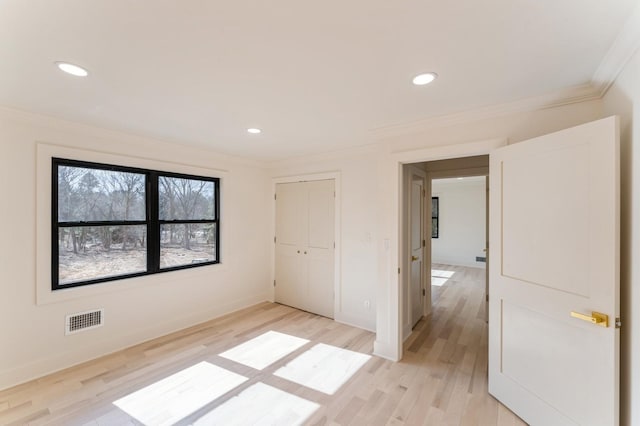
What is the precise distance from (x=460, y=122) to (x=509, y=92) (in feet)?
1.56

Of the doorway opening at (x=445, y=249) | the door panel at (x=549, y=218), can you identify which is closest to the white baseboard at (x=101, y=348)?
the doorway opening at (x=445, y=249)

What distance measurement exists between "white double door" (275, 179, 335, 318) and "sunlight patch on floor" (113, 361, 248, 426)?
6.07 feet

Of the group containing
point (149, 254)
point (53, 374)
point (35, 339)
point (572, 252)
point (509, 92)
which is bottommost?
point (53, 374)

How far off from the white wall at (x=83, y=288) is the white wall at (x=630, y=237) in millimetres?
4174

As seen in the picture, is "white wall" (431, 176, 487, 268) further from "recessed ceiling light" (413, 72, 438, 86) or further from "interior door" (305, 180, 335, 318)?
"recessed ceiling light" (413, 72, 438, 86)

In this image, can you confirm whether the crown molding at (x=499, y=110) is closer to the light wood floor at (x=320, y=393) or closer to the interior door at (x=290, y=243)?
the interior door at (x=290, y=243)

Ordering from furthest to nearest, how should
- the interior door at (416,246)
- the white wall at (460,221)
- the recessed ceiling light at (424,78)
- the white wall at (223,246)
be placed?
the white wall at (460,221) < the interior door at (416,246) < the white wall at (223,246) < the recessed ceiling light at (424,78)

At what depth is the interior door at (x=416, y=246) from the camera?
3.60 meters

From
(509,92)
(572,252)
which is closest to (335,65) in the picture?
(509,92)

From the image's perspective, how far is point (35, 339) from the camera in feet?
8.40

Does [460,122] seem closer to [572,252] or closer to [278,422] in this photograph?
[572,252]

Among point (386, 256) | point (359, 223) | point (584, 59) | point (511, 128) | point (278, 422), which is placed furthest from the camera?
point (359, 223)

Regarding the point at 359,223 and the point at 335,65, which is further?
the point at 359,223

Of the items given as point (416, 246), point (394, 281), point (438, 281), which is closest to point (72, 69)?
point (394, 281)
